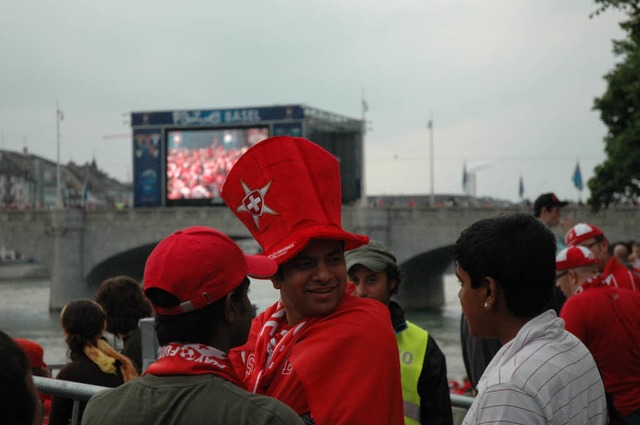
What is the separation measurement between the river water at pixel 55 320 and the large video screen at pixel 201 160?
6.10m

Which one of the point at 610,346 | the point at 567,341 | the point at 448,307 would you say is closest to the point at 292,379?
the point at 567,341

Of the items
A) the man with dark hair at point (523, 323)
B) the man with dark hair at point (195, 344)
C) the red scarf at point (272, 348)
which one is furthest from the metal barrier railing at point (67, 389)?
the man with dark hair at point (523, 323)

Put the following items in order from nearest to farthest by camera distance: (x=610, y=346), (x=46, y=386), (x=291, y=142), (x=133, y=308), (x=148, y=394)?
(x=148, y=394), (x=291, y=142), (x=46, y=386), (x=610, y=346), (x=133, y=308)

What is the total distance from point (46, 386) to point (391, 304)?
58.5 inches

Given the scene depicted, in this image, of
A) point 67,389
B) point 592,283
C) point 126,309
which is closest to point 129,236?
point 126,309

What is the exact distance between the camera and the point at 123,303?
5.61 meters

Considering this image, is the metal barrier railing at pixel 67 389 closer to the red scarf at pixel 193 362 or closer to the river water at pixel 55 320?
the red scarf at pixel 193 362

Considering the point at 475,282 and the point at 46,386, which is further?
the point at 46,386

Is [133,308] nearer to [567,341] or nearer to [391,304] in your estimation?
[391,304]

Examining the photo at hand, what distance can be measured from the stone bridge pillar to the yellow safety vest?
4154 centimetres

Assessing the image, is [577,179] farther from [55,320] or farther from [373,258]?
[373,258]

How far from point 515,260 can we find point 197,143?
50.0 m

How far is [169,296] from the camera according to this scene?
101 inches

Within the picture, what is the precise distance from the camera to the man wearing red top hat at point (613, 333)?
4.78 meters
